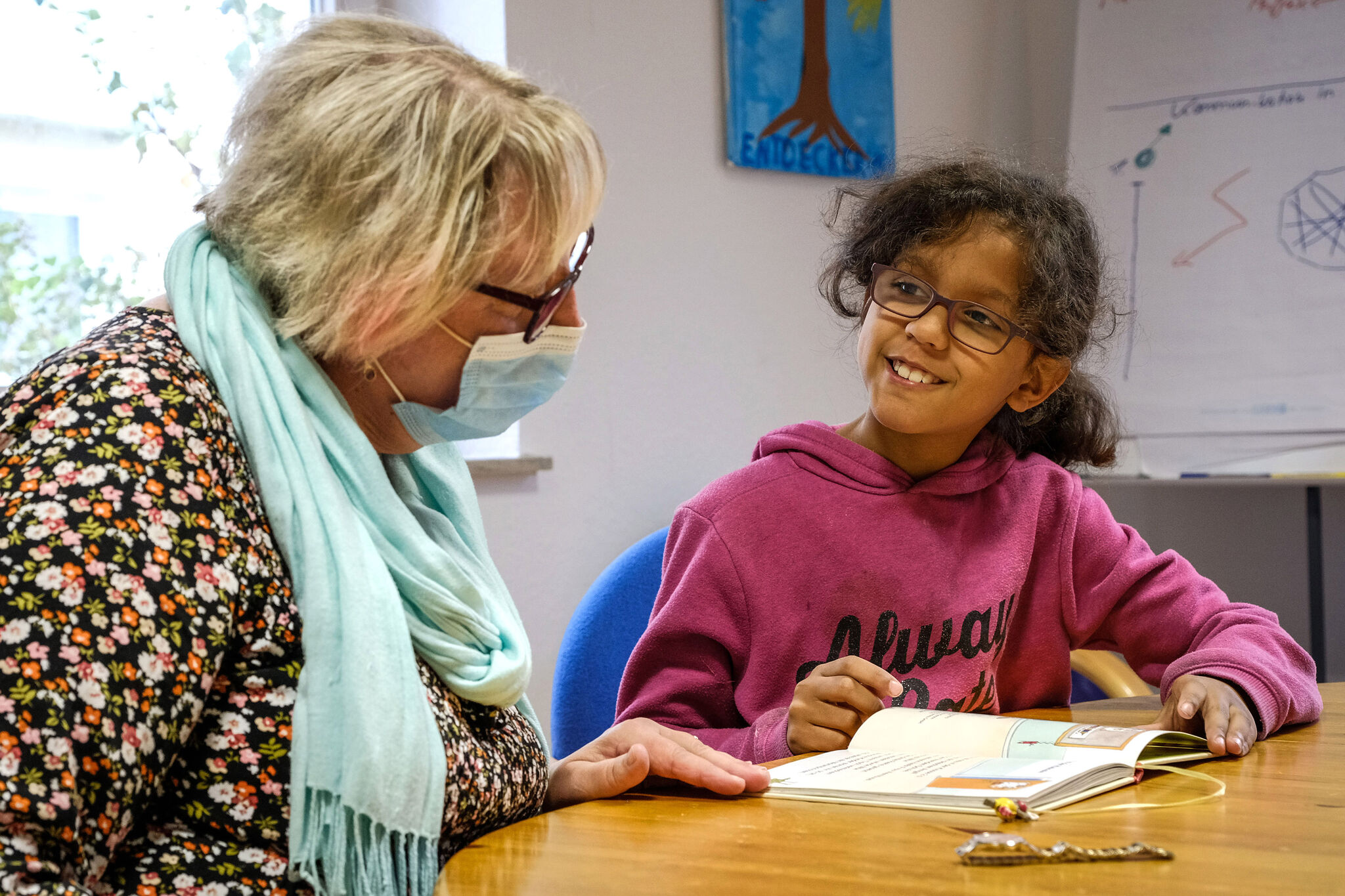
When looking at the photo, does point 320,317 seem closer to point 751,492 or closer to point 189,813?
point 189,813

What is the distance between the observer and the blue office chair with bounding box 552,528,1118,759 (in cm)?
159

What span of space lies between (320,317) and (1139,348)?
2.42 meters

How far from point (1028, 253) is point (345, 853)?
3.45 feet

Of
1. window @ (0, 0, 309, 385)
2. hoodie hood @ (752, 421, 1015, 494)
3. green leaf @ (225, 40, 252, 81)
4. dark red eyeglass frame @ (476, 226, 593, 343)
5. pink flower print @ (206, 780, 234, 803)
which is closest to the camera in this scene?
pink flower print @ (206, 780, 234, 803)

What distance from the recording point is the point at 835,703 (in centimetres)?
119

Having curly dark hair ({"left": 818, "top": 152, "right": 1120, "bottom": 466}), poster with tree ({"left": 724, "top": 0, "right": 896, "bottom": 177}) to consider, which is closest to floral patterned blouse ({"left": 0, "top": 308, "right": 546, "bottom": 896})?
curly dark hair ({"left": 818, "top": 152, "right": 1120, "bottom": 466})

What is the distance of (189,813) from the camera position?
82cm

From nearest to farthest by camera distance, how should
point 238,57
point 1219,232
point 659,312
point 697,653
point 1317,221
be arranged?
1. point 697,653
2. point 238,57
3. point 659,312
4. point 1317,221
5. point 1219,232

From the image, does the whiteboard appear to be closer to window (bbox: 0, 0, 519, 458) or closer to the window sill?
the window sill

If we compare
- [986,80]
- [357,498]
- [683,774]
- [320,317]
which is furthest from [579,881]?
[986,80]

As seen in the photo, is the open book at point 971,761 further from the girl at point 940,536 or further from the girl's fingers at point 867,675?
the girl at point 940,536

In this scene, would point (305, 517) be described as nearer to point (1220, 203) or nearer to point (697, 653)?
point (697, 653)

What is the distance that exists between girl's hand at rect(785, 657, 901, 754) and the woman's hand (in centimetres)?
14

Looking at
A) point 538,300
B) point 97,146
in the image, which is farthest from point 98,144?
point 538,300
